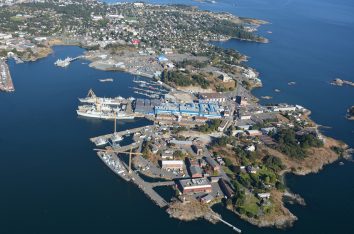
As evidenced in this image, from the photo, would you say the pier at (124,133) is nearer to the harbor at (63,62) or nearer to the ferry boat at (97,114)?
the ferry boat at (97,114)

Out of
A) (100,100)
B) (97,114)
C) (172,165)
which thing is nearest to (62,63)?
(100,100)

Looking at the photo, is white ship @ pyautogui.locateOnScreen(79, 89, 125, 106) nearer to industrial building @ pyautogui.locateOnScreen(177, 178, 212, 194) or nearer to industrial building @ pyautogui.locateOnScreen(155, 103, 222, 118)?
industrial building @ pyautogui.locateOnScreen(155, 103, 222, 118)

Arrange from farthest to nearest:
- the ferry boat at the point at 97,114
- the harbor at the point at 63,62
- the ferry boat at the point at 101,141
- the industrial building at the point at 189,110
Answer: the harbor at the point at 63,62 < the industrial building at the point at 189,110 < the ferry boat at the point at 97,114 < the ferry boat at the point at 101,141

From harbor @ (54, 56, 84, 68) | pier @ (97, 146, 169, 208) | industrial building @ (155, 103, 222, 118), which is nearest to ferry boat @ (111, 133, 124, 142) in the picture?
pier @ (97, 146, 169, 208)

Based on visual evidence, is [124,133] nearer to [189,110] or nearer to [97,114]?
[97,114]

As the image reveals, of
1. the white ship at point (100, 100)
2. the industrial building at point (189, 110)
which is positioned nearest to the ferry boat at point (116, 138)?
the industrial building at point (189, 110)

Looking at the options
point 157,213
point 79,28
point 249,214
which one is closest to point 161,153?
point 157,213
